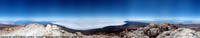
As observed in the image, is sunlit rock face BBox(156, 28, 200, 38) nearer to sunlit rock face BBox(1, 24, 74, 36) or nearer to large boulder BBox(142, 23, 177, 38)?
large boulder BBox(142, 23, 177, 38)

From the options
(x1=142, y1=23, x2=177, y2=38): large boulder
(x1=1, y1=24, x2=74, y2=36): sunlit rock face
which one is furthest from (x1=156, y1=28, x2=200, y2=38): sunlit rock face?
(x1=1, y1=24, x2=74, y2=36): sunlit rock face

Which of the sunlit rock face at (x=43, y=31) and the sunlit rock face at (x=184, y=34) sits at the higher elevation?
→ the sunlit rock face at (x=43, y=31)

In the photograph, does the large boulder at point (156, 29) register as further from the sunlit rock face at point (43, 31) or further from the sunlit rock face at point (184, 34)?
the sunlit rock face at point (43, 31)

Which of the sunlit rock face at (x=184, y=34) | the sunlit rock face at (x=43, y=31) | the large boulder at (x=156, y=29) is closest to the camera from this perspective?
the sunlit rock face at (x=184, y=34)

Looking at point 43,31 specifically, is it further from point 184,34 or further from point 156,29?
point 184,34

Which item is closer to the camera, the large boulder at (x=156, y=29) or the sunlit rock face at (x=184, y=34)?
the sunlit rock face at (x=184, y=34)

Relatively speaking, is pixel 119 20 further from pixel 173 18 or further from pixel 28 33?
pixel 28 33

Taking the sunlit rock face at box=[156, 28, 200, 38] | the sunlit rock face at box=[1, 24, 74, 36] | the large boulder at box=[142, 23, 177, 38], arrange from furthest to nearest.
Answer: the large boulder at box=[142, 23, 177, 38] < the sunlit rock face at box=[1, 24, 74, 36] < the sunlit rock face at box=[156, 28, 200, 38]

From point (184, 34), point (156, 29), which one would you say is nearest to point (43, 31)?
point (156, 29)

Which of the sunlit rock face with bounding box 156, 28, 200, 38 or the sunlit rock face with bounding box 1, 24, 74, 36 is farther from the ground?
the sunlit rock face with bounding box 1, 24, 74, 36

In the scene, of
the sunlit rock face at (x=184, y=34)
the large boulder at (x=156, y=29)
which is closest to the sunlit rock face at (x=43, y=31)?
the large boulder at (x=156, y=29)

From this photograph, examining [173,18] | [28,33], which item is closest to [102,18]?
[173,18]
